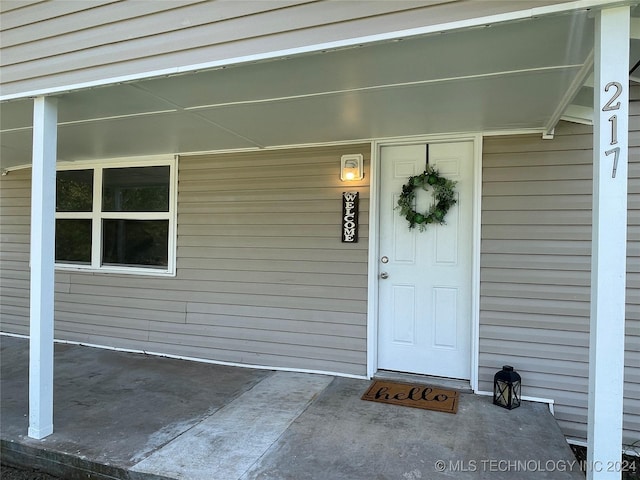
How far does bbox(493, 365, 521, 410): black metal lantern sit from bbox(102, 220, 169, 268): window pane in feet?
10.8

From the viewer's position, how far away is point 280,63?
77.2 inches

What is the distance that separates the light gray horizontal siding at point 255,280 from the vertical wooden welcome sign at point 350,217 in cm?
6

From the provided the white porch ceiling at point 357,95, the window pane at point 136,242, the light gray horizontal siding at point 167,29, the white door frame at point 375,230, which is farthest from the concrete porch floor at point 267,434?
the light gray horizontal siding at point 167,29

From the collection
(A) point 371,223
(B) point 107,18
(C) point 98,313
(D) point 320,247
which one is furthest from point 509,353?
(C) point 98,313

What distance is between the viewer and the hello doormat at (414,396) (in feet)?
9.16

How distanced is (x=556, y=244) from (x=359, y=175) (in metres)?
1.59

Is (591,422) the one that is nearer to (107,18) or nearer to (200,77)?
(200,77)

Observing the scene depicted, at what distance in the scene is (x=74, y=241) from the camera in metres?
4.68

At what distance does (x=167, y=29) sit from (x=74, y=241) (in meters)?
3.49

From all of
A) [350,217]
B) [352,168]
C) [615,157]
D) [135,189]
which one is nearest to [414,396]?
[350,217]

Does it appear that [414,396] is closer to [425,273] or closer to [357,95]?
[425,273]

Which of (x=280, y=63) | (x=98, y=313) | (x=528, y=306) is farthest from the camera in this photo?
(x=98, y=313)

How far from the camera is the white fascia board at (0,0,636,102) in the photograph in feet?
4.76

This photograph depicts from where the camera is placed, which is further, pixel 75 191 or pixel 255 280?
pixel 75 191
